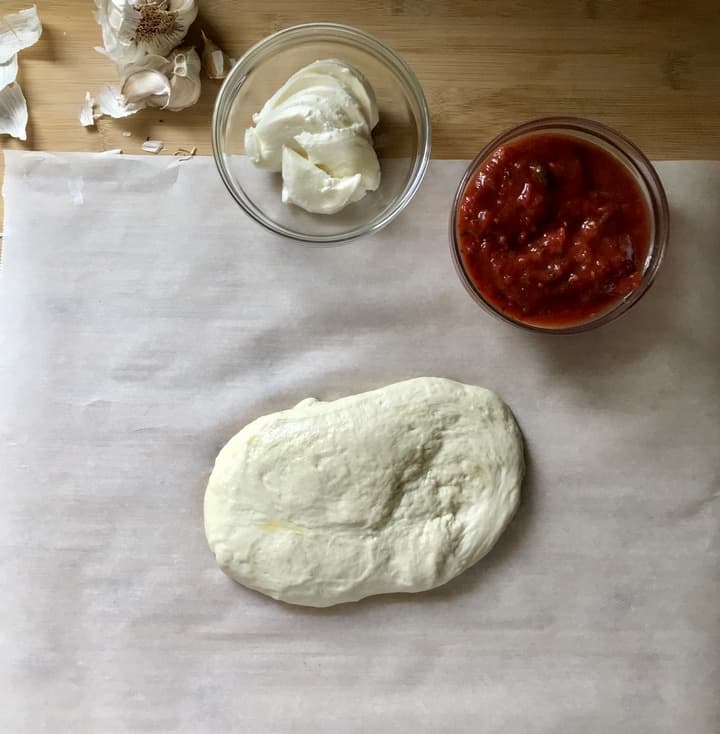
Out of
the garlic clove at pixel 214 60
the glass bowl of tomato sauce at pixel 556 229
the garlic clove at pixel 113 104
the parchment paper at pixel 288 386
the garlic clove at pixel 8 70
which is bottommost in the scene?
the parchment paper at pixel 288 386

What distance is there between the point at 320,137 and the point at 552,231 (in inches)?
15.0

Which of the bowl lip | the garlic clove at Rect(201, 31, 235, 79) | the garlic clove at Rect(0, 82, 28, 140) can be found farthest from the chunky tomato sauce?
the garlic clove at Rect(0, 82, 28, 140)

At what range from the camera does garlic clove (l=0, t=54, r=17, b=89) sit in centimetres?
120

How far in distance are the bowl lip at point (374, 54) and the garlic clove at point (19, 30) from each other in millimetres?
340

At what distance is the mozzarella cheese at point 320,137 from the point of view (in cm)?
109

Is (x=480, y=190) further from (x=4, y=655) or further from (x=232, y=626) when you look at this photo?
(x=4, y=655)

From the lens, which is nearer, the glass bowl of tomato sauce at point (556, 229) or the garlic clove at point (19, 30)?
the glass bowl of tomato sauce at point (556, 229)

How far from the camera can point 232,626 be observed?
3.94ft

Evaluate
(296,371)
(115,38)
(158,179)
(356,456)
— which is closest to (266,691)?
(356,456)

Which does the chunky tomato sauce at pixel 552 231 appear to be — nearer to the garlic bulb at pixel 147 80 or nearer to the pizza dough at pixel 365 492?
the pizza dough at pixel 365 492

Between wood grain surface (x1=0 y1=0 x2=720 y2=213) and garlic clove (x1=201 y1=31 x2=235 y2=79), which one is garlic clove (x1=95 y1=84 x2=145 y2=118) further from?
garlic clove (x1=201 y1=31 x2=235 y2=79)

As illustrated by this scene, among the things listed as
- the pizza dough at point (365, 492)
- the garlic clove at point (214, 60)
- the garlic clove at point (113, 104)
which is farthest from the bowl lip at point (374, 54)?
the pizza dough at point (365, 492)

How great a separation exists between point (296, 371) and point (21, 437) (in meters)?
0.48

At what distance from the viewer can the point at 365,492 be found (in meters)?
1.17
